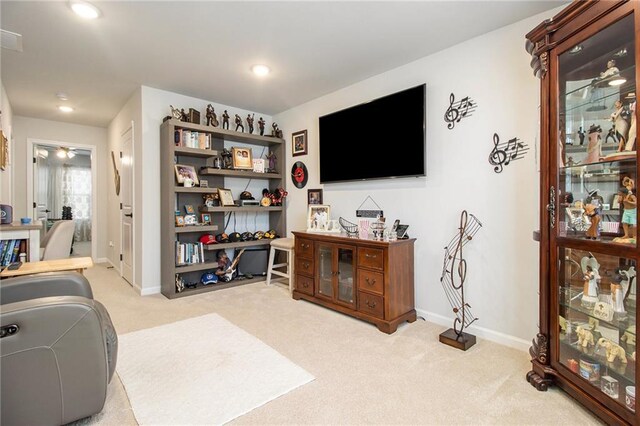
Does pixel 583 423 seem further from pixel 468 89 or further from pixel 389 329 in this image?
pixel 468 89

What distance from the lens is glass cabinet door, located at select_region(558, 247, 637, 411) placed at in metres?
1.45

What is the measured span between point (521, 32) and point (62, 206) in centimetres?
913

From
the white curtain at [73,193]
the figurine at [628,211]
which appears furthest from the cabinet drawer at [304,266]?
the white curtain at [73,193]

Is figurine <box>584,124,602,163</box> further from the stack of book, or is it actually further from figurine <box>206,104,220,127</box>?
the stack of book

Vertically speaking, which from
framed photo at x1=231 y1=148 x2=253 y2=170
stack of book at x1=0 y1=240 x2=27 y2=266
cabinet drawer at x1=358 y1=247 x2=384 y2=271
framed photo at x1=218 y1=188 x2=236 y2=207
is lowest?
cabinet drawer at x1=358 y1=247 x2=384 y2=271

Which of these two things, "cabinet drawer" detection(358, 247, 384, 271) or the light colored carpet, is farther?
"cabinet drawer" detection(358, 247, 384, 271)

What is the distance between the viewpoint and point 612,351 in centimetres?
154

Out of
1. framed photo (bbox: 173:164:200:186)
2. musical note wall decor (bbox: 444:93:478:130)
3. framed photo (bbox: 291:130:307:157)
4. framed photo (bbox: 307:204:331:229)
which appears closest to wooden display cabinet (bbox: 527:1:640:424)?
musical note wall decor (bbox: 444:93:478:130)

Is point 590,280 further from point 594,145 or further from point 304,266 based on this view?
point 304,266

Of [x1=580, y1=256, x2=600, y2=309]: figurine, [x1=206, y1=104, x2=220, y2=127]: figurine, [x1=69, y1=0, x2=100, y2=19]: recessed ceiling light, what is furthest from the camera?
[x1=206, y1=104, x2=220, y2=127]: figurine

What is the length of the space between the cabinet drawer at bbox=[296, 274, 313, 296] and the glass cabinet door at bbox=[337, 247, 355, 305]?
398 mm

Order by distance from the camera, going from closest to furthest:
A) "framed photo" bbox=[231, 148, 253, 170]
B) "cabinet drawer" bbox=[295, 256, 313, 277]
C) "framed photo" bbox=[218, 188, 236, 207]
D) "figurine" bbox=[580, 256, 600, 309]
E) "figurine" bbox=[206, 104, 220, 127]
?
"figurine" bbox=[580, 256, 600, 309] < "cabinet drawer" bbox=[295, 256, 313, 277] < "figurine" bbox=[206, 104, 220, 127] < "framed photo" bbox=[218, 188, 236, 207] < "framed photo" bbox=[231, 148, 253, 170]

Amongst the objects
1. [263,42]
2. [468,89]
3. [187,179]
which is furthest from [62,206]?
[468,89]

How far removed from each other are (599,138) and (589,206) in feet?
1.18
